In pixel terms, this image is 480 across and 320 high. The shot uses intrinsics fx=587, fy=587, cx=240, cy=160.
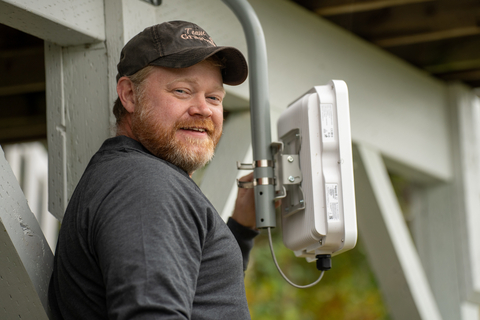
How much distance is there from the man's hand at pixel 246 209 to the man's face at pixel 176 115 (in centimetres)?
42

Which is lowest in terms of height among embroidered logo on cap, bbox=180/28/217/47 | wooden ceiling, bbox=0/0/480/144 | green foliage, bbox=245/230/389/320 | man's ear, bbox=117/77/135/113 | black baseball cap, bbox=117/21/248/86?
green foliage, bbox=245/230/389/320

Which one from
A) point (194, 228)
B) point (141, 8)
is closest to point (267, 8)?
point (141, 8)

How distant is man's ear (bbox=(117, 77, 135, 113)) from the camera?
5.57ft

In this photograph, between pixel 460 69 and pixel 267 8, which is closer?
pixel 267 8

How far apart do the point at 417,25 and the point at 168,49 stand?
2.18 m

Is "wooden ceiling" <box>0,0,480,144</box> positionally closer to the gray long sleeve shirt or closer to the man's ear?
the man's ear

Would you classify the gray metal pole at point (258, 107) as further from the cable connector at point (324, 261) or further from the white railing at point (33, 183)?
the white railing at point (33, 183)

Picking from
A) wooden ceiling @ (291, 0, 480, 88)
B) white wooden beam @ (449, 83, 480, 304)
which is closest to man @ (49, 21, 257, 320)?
wooden ceiling @ (291, 0, 480, 88)

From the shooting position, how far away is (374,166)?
332 centimetres

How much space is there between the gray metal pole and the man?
0.07m

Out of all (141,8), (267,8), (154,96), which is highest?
(267,8)

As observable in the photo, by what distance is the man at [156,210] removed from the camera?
117cm

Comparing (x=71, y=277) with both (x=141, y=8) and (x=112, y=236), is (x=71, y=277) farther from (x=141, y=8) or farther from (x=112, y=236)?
(x=141, y=8)

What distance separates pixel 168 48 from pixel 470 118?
3.14m
